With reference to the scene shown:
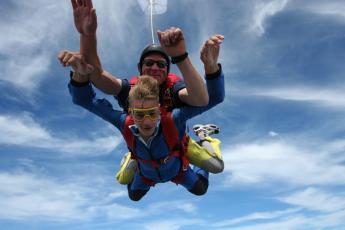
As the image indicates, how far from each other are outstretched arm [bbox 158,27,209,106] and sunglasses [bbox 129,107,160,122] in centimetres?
44

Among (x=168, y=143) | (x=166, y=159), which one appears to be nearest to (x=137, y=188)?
(x=166, y=159)

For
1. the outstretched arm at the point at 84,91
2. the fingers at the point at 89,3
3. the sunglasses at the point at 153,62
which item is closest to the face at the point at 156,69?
the sunglasses at the point at 153,62

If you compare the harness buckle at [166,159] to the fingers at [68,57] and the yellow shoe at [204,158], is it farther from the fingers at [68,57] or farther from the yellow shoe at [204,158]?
the fingers at [68,57]

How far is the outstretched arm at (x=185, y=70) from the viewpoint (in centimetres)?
480

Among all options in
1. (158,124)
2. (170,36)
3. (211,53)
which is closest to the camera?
(170,36)

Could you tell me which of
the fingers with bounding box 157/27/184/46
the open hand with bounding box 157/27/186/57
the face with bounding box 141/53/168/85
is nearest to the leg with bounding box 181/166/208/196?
the face with bounding box 141/53/168/85

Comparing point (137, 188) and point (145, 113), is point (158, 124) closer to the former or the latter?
point (145, 113)

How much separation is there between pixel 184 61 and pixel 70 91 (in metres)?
1.80

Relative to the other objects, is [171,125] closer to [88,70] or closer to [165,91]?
[165,91]

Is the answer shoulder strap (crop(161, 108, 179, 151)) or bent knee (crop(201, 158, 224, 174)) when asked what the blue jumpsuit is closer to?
shoulder strap (crop(161, 108, 179, 151))

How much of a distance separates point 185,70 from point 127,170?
10.5 feet

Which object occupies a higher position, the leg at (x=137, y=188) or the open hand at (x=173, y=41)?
the open hand at (x=173, y=41)

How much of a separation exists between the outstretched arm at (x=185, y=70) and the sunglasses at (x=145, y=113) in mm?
439

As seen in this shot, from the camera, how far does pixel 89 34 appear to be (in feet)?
16.5
